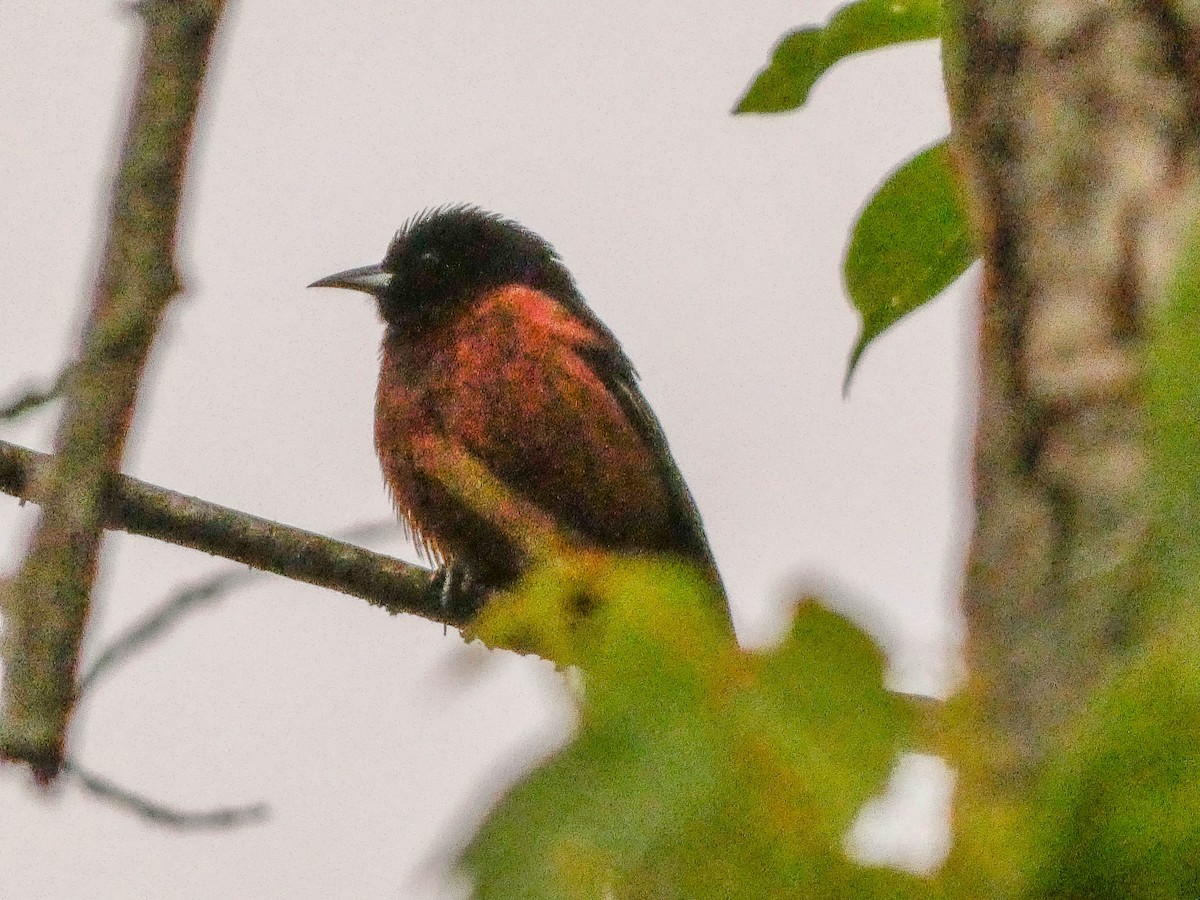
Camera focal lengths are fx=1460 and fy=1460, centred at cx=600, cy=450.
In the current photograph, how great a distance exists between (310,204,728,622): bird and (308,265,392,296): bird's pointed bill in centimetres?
30

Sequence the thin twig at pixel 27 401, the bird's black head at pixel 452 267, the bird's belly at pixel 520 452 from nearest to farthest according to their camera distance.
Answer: the thin twig at pixel 27 401, the bird's belly at pixel 520 452, the bird's black head at pixel 452 267

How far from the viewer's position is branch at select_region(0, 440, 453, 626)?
153 inches

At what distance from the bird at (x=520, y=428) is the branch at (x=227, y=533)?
0.74 meters

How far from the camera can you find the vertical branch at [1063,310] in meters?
1.03

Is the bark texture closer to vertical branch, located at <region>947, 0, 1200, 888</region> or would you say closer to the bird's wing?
vertical branch, located at <region>947, 0, 1200, 888</region>

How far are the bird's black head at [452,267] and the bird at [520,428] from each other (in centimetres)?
3

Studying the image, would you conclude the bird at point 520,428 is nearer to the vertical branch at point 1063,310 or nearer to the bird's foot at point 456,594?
the bird's foot at point 456,594

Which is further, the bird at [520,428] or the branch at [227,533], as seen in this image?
the bird at [520,428]

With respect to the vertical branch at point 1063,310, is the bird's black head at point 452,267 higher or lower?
lower

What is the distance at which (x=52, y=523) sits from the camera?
5.34 feet

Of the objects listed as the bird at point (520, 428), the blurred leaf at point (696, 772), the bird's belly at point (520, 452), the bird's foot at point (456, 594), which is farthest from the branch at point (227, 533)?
the blurred leaf at point (696, 772)

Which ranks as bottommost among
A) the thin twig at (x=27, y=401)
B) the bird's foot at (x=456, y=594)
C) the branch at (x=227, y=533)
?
the bird's foot at (x=456, y=594)

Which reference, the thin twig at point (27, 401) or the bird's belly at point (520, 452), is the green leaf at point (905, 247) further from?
the bird's belly at point (520, 452)

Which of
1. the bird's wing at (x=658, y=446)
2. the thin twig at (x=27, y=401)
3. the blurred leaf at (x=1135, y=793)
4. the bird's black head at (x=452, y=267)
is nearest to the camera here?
the blurred leaf at (x=1135, y=793)
